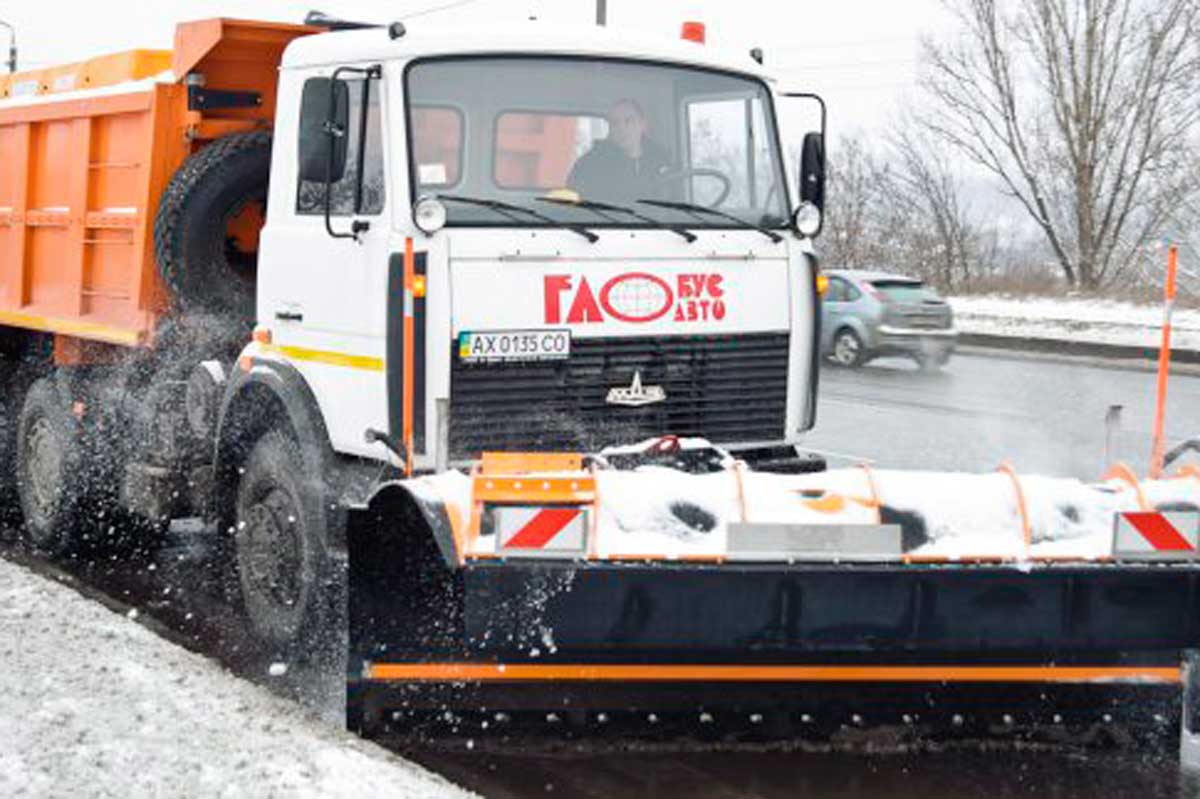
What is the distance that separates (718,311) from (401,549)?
167 centimetres

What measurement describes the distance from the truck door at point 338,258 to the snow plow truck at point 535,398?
2cm

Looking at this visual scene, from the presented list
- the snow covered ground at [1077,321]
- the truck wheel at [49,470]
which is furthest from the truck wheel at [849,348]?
the truck wheel at [49,470]

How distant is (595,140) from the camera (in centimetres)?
658

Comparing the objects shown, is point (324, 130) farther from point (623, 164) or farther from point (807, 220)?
point (807, 220)

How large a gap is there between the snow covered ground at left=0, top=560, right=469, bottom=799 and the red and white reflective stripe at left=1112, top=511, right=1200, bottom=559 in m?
2.19

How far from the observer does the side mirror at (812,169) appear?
6926 millimetres

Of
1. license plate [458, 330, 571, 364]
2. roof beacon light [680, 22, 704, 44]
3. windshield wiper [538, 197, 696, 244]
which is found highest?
roof beacon light [680, 22, 704, 44]

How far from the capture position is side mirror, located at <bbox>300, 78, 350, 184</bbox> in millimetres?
6215

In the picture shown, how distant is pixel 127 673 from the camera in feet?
20.6

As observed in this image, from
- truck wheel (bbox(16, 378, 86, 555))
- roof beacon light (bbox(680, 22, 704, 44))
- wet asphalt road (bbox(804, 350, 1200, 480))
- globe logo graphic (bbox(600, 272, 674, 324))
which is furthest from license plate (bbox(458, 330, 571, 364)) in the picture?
wet asphalt road (bbox(804, 350, 1200, 480))

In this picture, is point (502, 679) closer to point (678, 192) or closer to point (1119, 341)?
point (678, 192)

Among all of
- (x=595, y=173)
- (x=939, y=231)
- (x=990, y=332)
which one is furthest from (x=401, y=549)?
(x=939, y=231)

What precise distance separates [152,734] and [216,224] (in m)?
2.79

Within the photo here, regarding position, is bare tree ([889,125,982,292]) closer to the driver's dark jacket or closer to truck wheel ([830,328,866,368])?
truck wheel ([830,328,866,368])
